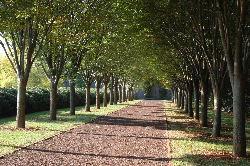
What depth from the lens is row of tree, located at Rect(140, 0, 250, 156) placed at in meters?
7.34

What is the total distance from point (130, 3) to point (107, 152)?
6728 mm

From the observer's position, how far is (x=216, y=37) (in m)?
10.5

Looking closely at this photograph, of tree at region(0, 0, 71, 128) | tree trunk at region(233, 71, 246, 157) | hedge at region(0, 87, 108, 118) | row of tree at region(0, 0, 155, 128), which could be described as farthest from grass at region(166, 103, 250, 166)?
hedge at region(0, 87, 108, 118)

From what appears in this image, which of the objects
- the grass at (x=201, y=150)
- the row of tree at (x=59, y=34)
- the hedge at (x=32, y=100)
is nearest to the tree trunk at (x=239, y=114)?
the grass at (x=201, y=150)

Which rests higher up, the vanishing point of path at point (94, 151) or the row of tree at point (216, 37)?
the row of tree at point (216, 37)

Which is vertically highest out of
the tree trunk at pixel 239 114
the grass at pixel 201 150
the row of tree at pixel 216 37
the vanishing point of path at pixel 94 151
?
the row of tree at pixel 216 37

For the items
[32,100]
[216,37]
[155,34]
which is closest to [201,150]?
[216,37]

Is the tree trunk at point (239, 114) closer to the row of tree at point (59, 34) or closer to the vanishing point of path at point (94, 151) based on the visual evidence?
the vanishing point of path at point (94, 151)

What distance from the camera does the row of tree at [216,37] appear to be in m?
7.34

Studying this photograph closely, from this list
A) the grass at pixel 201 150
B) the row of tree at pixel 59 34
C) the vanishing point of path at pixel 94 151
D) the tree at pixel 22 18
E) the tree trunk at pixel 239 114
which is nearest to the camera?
the vanishing point of path at pixel 94 151

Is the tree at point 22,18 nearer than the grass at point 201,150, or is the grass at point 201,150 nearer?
the grass at point 201,150

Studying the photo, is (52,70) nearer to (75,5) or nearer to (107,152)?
(75,5)

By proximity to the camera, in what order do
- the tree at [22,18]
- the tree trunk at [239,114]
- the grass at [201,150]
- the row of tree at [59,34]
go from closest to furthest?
1. the grass at [201,150]
2. the tree trunk at [239,114]
3. the tree at [22,18]
4. the row of tree at [59,34]

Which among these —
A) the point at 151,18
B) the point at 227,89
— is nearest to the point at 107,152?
the point at 151,18
